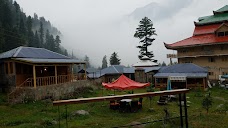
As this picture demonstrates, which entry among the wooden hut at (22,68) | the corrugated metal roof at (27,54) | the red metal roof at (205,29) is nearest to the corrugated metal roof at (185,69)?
the red metal roof at (205,29)

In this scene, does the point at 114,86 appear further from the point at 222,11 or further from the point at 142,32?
the point at 142,32

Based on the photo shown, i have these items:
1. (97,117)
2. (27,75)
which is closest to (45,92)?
(27,75)

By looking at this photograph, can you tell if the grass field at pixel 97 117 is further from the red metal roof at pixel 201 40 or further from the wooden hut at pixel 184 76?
the red metal roof at pixel 201 40

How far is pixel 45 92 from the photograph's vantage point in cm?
2219

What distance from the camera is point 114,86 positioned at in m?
19.6

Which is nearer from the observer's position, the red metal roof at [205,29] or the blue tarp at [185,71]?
the blue tarp at [185,71]

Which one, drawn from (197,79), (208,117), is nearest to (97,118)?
(208,117)

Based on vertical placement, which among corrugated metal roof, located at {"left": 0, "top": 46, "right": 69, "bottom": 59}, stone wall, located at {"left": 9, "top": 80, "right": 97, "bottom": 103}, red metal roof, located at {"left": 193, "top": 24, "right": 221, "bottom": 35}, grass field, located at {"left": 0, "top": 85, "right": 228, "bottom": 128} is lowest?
grass field, located at {"left": 0, "top": 85, "right": 228, "bottom": 128}

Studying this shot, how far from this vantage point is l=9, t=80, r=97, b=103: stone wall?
2083 cm

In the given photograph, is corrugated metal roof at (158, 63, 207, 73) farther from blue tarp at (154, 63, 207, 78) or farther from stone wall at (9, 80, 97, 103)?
stone wall at (9, 80, 97, 103)

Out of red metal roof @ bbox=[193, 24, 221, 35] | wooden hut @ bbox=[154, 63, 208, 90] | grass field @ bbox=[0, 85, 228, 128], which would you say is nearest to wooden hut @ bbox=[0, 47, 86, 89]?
grass field @ bbox=[0, 85, 228, 128]

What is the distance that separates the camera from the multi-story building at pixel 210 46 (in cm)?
3797

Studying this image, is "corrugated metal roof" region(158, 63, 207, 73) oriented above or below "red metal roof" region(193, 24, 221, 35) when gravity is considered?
below

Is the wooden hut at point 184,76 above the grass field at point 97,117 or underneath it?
above
